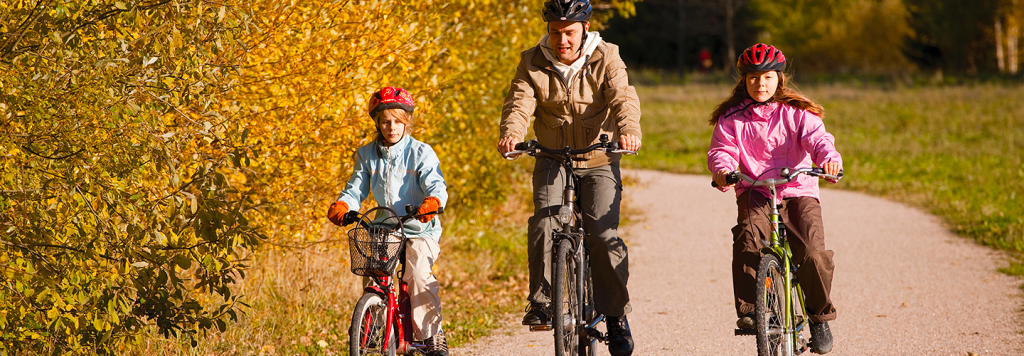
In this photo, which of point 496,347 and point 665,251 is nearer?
point 496,347

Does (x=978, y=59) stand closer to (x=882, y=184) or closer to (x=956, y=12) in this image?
(x=956, y=12)

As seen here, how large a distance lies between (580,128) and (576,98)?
0.15 m

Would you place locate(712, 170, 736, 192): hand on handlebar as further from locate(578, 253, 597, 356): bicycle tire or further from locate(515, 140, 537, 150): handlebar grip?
locate(515, 140, 537, 150): handlebar grip

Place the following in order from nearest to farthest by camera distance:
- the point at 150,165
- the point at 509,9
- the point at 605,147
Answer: the point at 150,165 < the point at 605,147 < the point at 509,9

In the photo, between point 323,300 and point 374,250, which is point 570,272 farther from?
point 323,300

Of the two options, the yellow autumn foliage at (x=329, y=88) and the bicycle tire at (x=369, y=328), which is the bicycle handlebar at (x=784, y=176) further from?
the yellow autumn foliage at (x=329, y=88)

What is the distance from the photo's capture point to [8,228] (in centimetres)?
363

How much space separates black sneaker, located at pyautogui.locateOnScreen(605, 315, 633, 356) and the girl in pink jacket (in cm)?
55

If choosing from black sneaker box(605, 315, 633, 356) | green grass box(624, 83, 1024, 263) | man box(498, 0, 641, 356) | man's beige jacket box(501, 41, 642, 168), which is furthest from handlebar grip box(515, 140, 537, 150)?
green grass box(624, 83, 1024, 263)

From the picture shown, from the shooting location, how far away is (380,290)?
166 inches

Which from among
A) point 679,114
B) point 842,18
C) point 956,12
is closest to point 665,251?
point 679,114

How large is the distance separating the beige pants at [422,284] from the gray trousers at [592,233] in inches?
18.8

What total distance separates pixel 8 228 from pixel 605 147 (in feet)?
8.25

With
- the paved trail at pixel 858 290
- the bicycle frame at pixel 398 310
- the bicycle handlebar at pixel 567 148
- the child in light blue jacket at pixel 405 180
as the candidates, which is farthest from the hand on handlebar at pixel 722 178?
the bicycle frame at pixel 398 310
